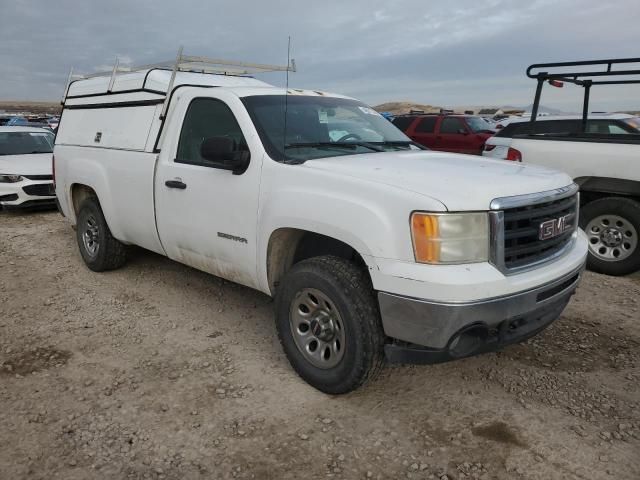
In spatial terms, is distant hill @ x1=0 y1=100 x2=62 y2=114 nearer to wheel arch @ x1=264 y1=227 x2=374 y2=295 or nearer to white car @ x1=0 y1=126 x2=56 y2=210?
white car @ x1=0 y1=126 x2=56 y2=210

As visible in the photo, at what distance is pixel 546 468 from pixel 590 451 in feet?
1.00

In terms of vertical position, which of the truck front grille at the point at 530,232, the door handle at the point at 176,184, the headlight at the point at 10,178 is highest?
the door handle at the point at 176,184

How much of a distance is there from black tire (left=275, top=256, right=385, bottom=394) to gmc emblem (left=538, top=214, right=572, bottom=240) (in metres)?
1.02

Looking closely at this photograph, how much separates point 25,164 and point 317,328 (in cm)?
832

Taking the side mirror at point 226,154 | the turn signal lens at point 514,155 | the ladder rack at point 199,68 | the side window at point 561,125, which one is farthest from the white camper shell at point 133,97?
the side window at point 561,125

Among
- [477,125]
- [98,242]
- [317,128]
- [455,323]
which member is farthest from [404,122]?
[455,323]

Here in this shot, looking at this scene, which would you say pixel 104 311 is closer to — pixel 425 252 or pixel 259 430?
pixel 259 430

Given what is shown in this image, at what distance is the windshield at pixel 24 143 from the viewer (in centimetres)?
1030

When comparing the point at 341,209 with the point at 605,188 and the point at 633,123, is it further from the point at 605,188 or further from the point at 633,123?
the point at 633,123

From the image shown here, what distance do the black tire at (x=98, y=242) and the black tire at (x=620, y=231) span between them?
4.99m

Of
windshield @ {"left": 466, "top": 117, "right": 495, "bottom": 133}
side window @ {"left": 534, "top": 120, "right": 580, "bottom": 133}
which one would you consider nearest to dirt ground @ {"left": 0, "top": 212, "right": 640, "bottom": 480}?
side window @ {"left": 534, "top": 120, "right": 580, "bottom": 133}

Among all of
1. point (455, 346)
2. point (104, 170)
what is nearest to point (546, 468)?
point (455, 346)

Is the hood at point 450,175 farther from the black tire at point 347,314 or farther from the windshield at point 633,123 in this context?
the windshield at point 633,123

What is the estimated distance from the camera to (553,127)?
356 inches
